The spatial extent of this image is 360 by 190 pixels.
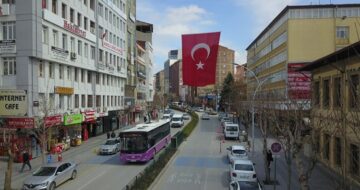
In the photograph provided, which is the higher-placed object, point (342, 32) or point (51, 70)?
point (342, 32)

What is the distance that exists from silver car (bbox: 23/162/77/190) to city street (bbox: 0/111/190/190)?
513 millimetres

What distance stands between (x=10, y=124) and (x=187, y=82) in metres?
26.8

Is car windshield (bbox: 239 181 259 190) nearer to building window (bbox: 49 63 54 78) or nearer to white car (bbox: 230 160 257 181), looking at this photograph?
white car (bbox: 230 160 257 181)

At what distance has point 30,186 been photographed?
2462 centimetres

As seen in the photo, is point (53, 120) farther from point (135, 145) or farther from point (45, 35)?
point (135, 145)

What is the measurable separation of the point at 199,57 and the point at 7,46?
29.1 m

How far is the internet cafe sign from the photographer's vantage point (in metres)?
37.3

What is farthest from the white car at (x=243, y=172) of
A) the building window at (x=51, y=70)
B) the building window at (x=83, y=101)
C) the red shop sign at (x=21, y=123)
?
the building window at (x=83, y=101)

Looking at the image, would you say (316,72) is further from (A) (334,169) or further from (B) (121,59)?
(B) (121,59)

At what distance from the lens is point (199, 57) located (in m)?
14.7

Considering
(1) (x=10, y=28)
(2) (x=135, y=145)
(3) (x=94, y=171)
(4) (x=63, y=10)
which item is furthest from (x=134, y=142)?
(4) (x=63, y=10)

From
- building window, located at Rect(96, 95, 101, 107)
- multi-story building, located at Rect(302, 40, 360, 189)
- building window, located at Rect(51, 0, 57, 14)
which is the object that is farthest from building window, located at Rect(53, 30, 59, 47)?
multi-story building, located at Rect(302, 40, 360, 189)

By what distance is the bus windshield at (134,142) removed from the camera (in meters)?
35.3

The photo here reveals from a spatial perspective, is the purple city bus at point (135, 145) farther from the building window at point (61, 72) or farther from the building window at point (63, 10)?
the building window at point (63, 10)
